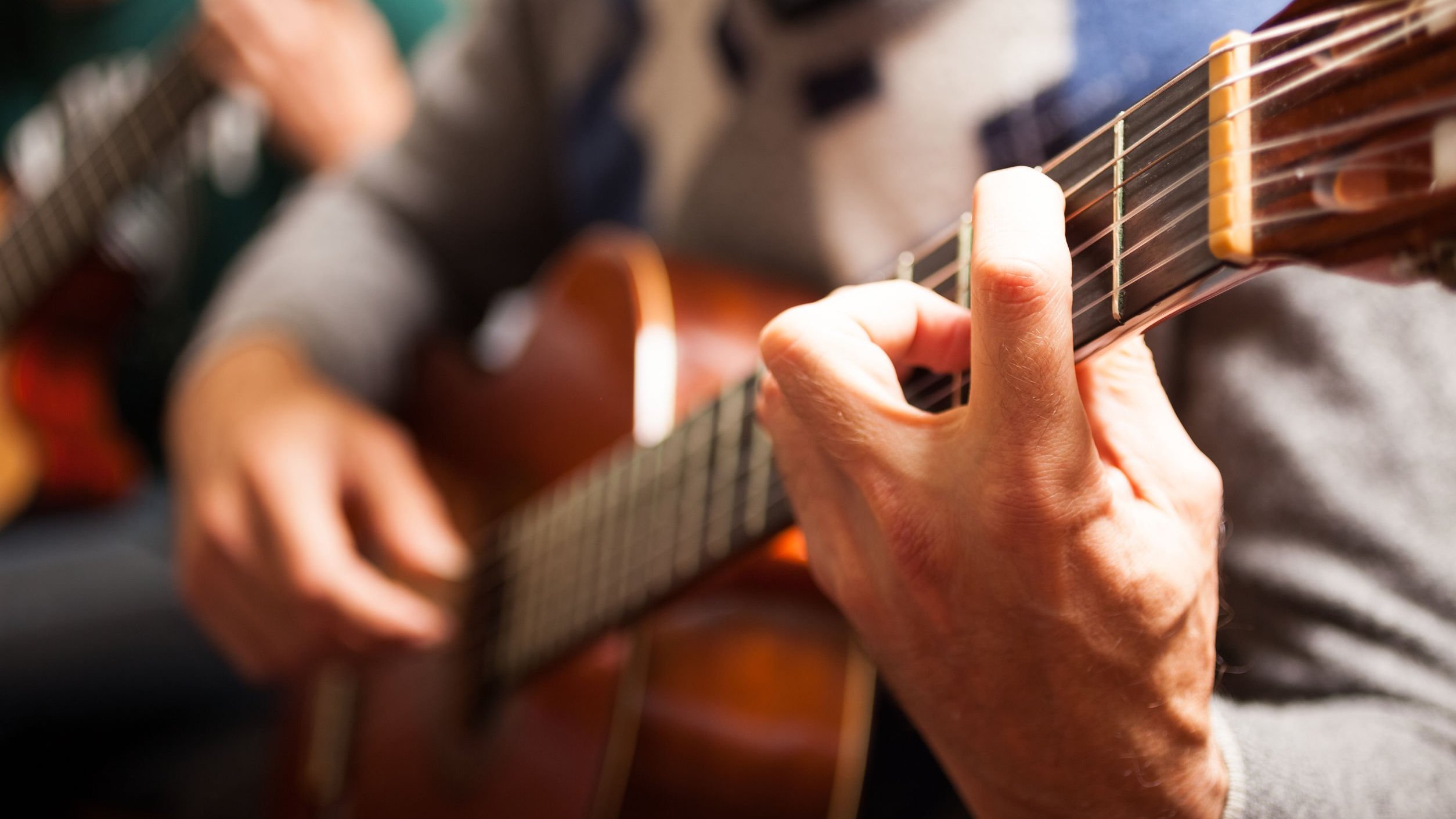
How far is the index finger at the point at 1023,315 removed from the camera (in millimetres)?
230

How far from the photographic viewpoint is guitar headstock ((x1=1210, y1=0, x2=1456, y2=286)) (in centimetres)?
19

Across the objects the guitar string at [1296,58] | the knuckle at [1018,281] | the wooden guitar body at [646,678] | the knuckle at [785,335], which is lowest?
the wooden guitar body at [646,678]

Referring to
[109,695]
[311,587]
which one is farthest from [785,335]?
[109,695]

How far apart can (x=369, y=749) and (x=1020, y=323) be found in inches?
23.5

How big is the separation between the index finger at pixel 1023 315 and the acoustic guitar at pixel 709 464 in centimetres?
2

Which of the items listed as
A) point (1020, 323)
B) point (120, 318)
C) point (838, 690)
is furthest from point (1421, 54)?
point (120, 318)

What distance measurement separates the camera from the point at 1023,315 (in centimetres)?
23

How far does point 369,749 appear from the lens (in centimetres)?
68

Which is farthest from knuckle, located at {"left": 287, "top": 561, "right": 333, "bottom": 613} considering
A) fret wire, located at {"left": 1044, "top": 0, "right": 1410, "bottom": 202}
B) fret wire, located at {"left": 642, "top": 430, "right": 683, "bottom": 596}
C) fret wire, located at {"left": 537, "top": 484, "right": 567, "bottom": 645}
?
fret wire, located at {"left": 1044, "top": 0, "right": 1410, "bottom": 202}

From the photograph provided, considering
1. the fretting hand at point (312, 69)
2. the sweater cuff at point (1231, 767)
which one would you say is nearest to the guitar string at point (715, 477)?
the sweater cuff at point (1231, 767)

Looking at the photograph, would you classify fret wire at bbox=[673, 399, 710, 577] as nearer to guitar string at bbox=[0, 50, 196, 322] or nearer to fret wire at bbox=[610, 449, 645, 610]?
fret wire at bbox=[610, 449, 645, 610]

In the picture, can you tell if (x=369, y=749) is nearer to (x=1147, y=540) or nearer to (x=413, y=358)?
(x=413, y=358)

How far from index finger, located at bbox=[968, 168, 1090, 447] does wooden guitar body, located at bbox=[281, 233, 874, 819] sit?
8.9 inches

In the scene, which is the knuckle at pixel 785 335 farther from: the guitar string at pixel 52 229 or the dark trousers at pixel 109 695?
the guitar string at pixel 52 229
